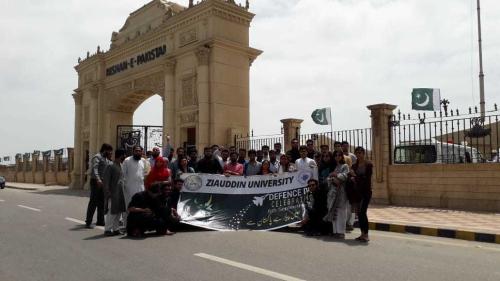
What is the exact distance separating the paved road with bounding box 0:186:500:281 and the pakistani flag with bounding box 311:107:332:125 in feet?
31.3

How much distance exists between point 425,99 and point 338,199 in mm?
8476

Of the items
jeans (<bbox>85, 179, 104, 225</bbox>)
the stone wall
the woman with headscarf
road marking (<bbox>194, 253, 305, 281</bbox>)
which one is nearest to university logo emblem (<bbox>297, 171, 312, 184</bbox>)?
the woman with headscarf

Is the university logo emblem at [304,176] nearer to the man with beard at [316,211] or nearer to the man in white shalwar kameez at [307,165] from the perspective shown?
the man in white shalwar kameez at [307,165]

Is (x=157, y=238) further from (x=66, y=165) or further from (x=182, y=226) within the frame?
(x=66, y=165)

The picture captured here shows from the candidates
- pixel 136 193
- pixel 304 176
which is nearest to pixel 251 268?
pixel 136 193

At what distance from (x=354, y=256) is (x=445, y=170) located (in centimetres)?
642

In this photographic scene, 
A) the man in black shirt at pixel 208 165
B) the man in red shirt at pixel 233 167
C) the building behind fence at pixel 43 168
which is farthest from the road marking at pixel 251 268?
the building behind fence at pixel 43 168

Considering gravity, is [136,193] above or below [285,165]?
below

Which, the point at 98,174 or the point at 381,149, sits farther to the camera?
the point at 381,149

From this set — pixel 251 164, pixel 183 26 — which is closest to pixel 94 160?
pixel 251 164

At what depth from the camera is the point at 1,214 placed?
1143 centimetres

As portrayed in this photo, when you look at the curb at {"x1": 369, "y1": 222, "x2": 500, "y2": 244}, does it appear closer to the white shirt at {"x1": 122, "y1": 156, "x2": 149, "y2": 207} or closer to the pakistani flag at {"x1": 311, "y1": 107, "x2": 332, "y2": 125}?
the white shirt at {"x1": 122, "y1": 156, "x2": 149, "y2": 207}

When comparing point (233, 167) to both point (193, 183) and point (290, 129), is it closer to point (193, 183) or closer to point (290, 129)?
point (193, 183)

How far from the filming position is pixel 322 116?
17594 millimetres
